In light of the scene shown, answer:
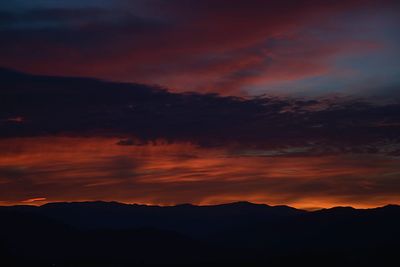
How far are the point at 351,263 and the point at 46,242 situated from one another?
107 m

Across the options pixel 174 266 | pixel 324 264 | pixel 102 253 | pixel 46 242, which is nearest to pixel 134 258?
pixel 102 253

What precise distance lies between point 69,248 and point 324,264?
101 meters

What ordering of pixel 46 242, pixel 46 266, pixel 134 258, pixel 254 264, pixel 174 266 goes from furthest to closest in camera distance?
1. pixel 46 242
2. pixel 134 258
3. pixel 174 266
4. pixel 254 264
5. pixel 46 266

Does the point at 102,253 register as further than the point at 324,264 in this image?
Yes

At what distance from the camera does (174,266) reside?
141 m

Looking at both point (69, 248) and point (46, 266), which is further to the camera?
point (69, 248)

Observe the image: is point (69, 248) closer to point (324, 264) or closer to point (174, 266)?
point (174, 266)

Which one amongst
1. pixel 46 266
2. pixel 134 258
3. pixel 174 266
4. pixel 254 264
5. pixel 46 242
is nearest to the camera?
pixel 46 266

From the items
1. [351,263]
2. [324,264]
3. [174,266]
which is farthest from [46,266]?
[351,263]

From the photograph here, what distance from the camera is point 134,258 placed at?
18450 centimetres

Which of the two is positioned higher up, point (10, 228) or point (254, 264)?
point (10, 228)

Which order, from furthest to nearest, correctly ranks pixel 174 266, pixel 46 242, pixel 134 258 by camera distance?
pixel 46 242 < pixel 134 258 < pixel 174 266

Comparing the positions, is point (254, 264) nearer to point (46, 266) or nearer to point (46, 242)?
point (46, 266)

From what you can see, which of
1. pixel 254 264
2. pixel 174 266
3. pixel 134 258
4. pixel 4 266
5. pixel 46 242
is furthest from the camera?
pixel 46 242
